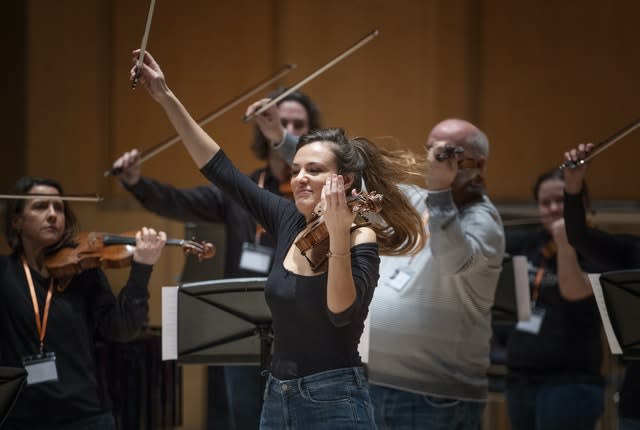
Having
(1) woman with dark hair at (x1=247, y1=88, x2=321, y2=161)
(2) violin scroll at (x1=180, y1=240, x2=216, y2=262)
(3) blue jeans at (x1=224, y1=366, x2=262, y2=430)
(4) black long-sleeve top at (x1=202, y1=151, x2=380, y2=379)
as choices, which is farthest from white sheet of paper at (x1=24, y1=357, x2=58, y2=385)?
(1) woman with dark hair at (x1=247, y1=88, x2=321, y2=161)

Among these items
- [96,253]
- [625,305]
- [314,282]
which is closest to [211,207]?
[96,253]

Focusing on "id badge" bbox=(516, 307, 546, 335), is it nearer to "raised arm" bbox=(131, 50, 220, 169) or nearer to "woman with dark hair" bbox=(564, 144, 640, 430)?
"woman with dark hair" bbox=(564, 144, 640, 430)

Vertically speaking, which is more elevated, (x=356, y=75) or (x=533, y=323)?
(x=356, y=75)

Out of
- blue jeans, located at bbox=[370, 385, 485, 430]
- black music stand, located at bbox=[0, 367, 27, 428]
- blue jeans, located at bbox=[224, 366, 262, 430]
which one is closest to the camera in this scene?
black music stand, located at bbox=[0, 367, 27, 428]

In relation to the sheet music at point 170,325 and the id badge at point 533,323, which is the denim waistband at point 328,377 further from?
the id badge at point 533,323

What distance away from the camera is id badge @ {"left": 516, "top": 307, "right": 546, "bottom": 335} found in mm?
3420

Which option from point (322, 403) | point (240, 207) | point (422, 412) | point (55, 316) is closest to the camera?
point (322, 403)

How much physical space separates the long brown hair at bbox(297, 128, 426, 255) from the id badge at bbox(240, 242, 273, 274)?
94cm

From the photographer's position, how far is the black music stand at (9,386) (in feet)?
8.06

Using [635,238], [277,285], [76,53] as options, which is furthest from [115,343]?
[76,53]

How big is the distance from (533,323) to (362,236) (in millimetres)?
1503

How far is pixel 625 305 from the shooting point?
2.55 metres

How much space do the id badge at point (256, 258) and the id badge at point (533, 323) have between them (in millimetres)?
952

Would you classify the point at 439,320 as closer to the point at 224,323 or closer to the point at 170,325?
the point at 224,323
